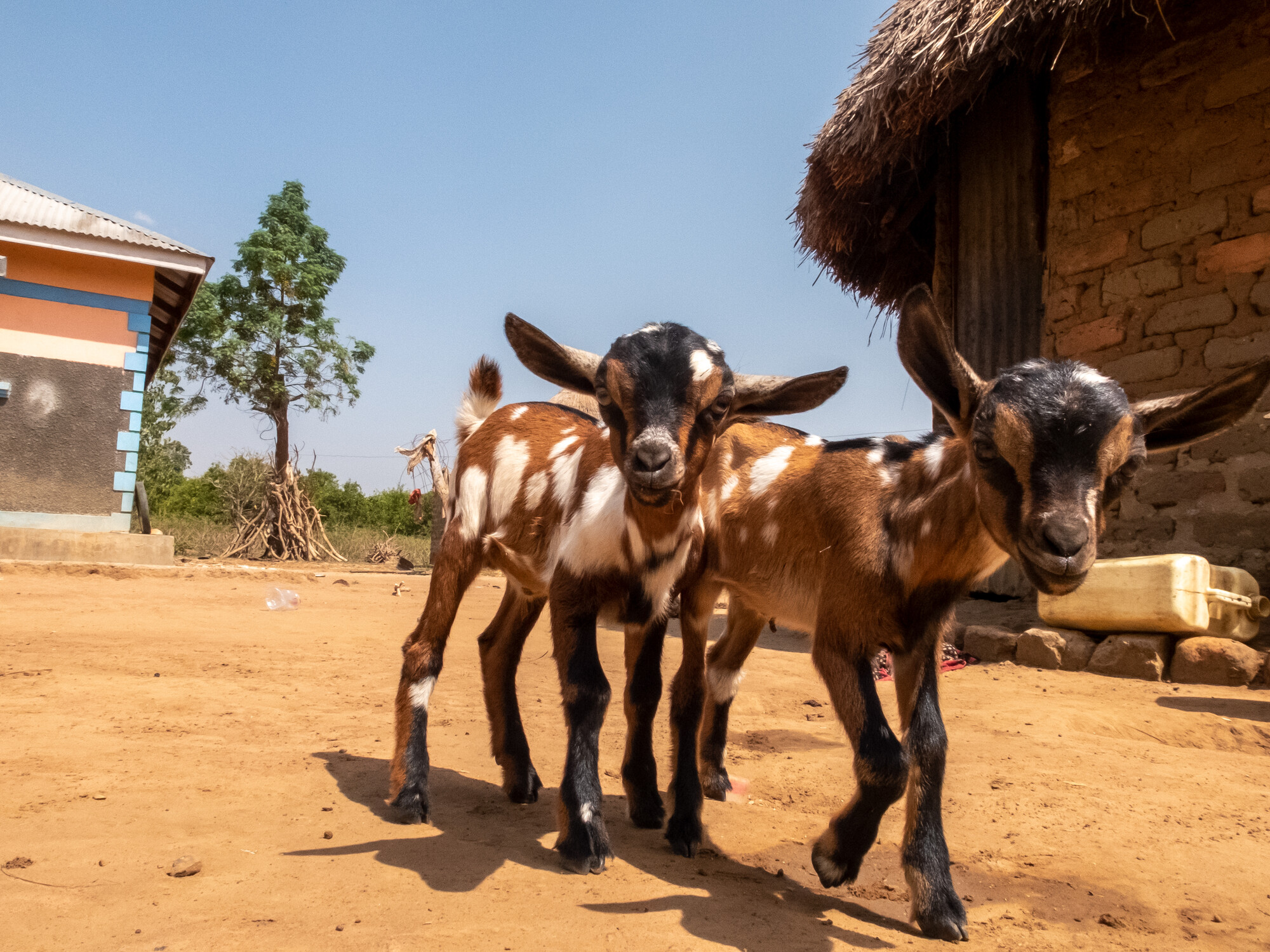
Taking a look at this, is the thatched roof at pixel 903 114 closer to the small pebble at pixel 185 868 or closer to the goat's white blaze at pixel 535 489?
the goat's white blaze at pixel 535 489

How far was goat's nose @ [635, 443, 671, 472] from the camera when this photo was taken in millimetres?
2855

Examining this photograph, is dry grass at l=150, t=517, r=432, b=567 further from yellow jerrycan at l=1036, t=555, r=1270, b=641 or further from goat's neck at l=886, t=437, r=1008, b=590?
goat's neck at l=886, t=437, r=1008, b=590

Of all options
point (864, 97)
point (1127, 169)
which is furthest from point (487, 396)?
point (1127, 169)

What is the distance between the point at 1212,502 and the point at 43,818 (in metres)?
7.42

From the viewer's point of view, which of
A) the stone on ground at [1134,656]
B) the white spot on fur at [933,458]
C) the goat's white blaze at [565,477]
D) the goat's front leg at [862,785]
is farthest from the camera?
the stone on ground at [1134,656]

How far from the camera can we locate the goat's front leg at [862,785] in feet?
9.12

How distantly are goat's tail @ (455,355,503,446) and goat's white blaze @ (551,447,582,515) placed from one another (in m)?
1.03

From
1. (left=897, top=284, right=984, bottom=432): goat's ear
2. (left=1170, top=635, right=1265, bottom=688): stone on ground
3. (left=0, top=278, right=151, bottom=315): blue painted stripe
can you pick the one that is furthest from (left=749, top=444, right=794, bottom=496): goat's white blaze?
(left=0, top=278, right=151, bottom=315): blue painted stripe

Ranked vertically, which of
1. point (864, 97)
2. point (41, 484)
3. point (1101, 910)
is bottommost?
point (1101, 910)

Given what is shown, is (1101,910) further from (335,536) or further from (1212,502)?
(335,536)

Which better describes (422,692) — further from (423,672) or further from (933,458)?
(933,458)

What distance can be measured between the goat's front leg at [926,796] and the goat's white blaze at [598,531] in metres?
1.09

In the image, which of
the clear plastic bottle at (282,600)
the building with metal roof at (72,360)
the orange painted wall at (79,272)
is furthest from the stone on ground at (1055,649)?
the orange painted wall at (79,272)

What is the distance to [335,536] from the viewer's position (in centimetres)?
2153
